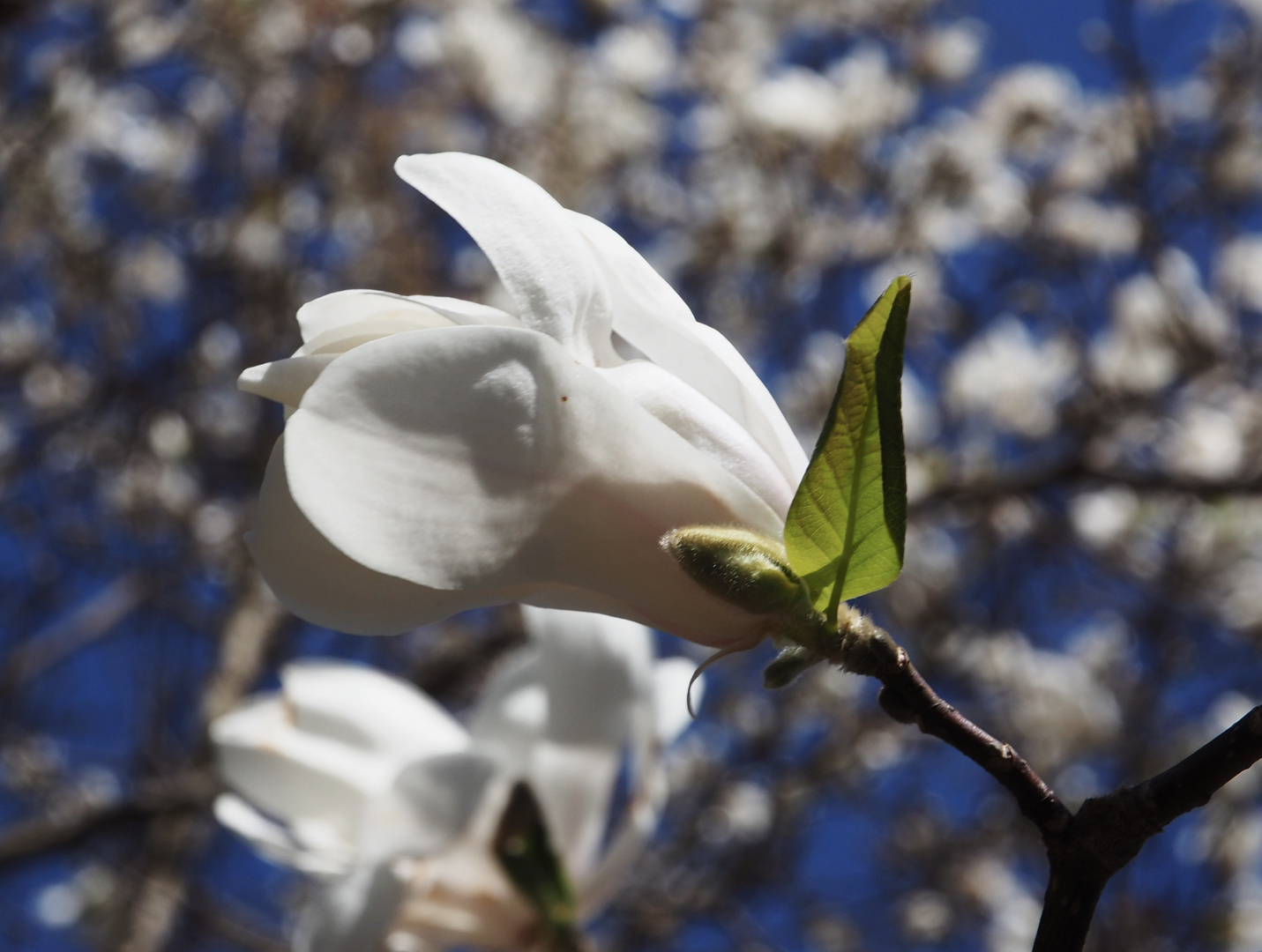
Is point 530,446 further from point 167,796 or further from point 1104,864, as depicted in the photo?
point 167,796

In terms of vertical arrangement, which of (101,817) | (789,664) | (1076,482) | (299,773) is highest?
(789,664)

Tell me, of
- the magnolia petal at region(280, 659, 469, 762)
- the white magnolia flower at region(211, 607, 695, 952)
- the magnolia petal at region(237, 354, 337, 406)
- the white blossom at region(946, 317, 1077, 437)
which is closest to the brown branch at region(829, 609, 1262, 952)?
the magnolia petal at region(237, 354, 337, 406)

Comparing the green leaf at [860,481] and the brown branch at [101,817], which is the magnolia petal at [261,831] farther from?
the brown branch at [101,817]

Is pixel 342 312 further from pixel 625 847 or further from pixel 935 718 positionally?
pixel 625 847

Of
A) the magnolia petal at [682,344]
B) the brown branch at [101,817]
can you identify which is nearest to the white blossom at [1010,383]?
the brown branch at [101,817]

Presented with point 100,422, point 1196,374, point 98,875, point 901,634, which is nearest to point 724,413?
point 901,634

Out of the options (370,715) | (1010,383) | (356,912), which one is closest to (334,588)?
(356,912)
